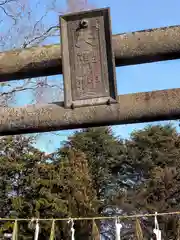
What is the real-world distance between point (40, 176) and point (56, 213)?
2.10m

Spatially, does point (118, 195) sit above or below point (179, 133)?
below

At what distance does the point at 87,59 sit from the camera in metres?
1.95

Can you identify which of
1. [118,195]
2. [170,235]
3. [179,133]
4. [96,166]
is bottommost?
[170,235]

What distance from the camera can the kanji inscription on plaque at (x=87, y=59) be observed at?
6.26ft

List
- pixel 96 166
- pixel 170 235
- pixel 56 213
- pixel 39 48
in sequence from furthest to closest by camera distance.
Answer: pixel 96 166 → pixel 56 213 → pixel 170 235 → pixel 39 48

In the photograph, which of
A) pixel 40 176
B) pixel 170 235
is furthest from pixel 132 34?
pixel 40 176

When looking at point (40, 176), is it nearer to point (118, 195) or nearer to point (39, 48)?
point (118, 195)

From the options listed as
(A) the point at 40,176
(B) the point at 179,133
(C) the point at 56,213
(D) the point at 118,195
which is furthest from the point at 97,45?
(B) the point at 179,133

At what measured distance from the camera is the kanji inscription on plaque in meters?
1.91

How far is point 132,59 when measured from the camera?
1998 millimetres

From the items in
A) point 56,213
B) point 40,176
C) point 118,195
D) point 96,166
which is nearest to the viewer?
point 56,213

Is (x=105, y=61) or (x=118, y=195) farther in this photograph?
(x=118, y=195)

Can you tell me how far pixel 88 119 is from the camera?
190 cm

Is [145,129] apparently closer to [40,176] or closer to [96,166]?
[96,166]
